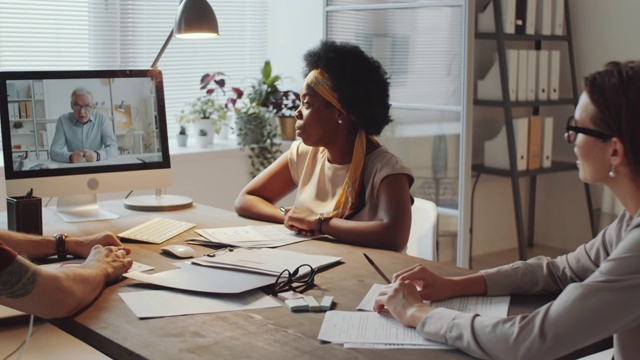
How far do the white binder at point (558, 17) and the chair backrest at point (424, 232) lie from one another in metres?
2.10

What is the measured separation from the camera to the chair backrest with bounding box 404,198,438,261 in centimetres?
265

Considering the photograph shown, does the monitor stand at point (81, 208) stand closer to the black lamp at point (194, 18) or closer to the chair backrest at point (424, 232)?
the black lamp at point (194, 18)

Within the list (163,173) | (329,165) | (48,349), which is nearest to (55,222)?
(163,173)

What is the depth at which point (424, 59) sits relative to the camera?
418 centimetres

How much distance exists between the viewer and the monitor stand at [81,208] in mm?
2697

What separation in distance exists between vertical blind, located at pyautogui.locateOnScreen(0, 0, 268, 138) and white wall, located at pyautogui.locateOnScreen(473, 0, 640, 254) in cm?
147

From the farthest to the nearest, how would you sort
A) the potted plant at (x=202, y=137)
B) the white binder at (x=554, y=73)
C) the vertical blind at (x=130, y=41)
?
the potted plant at (x=202, y=137)
the white binder at (x=554, y=73)
the vertical blind at (x=130, y=41)

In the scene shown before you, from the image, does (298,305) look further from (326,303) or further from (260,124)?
(260,124)

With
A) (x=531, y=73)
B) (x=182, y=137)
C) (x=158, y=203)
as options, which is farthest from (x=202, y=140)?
(x=531, y=73)

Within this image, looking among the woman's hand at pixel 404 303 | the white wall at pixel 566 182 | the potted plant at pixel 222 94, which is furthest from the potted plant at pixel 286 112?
the woman's hand at pixel 404 303

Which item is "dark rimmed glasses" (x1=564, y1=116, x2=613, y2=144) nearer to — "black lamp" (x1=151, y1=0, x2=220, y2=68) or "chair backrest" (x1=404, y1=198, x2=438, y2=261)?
"chair backrest" (x1=404, y1=198, x2=438, y2=261)

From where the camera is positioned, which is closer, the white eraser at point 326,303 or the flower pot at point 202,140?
the white eraser at point 326,303

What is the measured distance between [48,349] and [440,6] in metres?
2.49

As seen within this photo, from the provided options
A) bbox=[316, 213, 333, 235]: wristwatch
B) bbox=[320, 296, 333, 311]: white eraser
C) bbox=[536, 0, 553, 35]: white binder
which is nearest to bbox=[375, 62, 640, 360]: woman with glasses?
bbox=[320, 296, 333, 311]: white eraser
